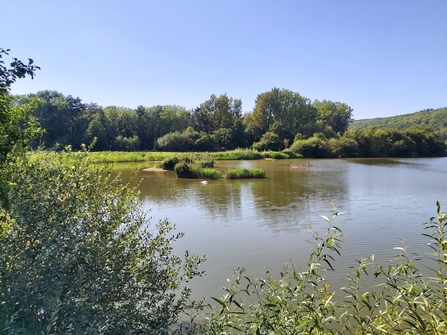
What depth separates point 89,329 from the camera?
190 cm

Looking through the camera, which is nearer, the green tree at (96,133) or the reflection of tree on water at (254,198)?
the reflection of tree on water at (254,198)

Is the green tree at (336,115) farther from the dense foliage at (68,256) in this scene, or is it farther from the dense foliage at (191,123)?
the dense foliage at (68,256)

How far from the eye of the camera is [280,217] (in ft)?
37.2

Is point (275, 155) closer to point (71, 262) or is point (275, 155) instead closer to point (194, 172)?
point (194, 172)

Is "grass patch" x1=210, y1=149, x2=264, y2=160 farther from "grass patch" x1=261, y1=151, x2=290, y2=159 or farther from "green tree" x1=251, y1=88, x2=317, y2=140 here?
"green tree" x1=251, y1=88, x2=317, y2=140

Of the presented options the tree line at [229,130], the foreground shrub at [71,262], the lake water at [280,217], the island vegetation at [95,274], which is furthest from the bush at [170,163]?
the foreground shrub at [71,262]

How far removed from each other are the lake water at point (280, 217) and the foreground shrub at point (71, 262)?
117cm

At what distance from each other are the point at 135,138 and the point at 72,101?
1071 centimetres

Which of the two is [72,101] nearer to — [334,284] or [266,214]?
[266,214]

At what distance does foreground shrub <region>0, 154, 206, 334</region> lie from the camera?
1.99 meters

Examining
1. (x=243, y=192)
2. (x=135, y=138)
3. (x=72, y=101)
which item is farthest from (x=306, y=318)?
(x=72, y=101)

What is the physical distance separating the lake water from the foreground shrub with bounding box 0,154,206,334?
1169mm

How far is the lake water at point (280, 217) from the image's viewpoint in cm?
731

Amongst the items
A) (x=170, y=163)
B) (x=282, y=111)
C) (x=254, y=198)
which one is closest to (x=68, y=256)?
Result: (x=254, y=198)
